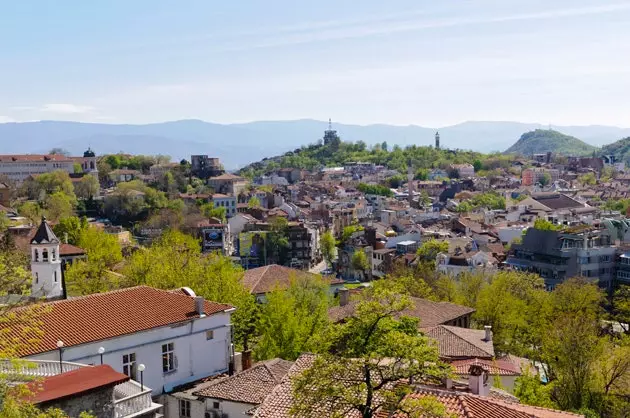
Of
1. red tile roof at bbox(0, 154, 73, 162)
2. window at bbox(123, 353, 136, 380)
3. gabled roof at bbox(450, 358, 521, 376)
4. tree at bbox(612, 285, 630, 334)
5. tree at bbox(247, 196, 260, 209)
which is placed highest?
red tile roof at bbox(0, 154, 73, 162)

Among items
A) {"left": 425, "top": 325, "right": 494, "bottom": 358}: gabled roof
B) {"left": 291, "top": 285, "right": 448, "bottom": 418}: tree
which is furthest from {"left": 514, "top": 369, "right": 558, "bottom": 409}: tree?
{"left": 291, "top": 285, "right": 448, "bottom": 418}: tree

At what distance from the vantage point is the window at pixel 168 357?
74.9 ft

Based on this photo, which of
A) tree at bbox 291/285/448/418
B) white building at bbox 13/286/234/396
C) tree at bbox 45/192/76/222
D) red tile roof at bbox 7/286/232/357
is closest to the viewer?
tree at bbox 291/285/448/418

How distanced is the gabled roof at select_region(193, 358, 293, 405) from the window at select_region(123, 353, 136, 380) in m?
2.05

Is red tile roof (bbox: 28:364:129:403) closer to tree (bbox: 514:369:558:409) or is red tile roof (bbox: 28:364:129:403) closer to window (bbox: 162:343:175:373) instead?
window (bbox: 162:343:175:373)

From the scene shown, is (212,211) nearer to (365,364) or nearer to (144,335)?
(144,335)

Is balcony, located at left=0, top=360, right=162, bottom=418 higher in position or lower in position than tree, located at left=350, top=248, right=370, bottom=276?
higher

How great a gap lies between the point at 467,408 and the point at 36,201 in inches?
3438

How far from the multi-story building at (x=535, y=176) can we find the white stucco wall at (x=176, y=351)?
155248 mm

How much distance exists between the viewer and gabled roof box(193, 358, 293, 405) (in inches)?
800

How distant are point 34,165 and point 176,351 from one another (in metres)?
111

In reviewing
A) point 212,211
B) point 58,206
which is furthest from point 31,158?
point 58,206

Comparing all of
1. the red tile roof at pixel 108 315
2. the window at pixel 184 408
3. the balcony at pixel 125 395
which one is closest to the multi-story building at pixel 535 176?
the red tile roof at pixel 108 315

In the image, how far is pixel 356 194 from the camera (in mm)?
141250
